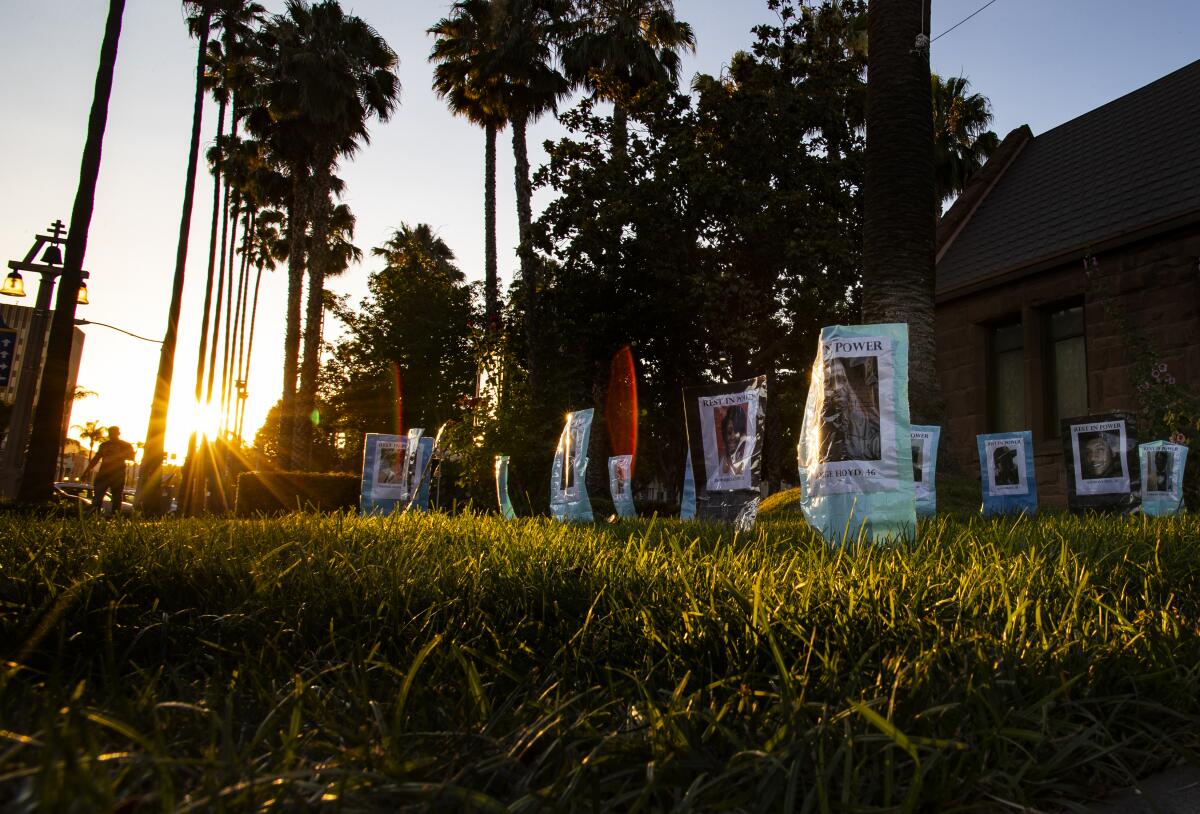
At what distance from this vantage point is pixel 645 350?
2520 centimetres

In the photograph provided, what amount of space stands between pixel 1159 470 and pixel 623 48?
64.5ft

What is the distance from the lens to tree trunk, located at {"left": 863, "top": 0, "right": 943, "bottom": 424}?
10.9 meters

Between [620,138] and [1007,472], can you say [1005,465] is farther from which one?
[620,138]

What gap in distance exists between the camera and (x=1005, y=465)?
10109 millimetres

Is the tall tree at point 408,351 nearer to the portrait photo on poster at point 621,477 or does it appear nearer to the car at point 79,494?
the car at point 79,494

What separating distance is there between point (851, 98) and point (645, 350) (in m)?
8.65

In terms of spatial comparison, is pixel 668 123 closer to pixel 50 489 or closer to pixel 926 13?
pixel 926 13

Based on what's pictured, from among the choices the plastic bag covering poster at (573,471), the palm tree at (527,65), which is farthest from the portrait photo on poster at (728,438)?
the palm tree at (527,65)

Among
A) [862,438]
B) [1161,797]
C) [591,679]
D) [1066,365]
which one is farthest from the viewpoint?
[1066,365]

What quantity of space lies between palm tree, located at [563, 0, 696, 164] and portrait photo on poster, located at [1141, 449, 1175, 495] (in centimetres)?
1736

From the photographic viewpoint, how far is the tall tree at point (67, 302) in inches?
518

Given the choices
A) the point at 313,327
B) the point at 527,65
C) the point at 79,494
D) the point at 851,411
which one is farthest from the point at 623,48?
the point at 851,411

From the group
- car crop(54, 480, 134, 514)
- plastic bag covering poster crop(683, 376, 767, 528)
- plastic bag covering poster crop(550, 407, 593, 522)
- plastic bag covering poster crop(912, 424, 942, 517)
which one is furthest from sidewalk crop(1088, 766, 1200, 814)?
plastic bag covering poster crop(550, 407, 593, 522)

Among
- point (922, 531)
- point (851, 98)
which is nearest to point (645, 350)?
point (851, 98)
